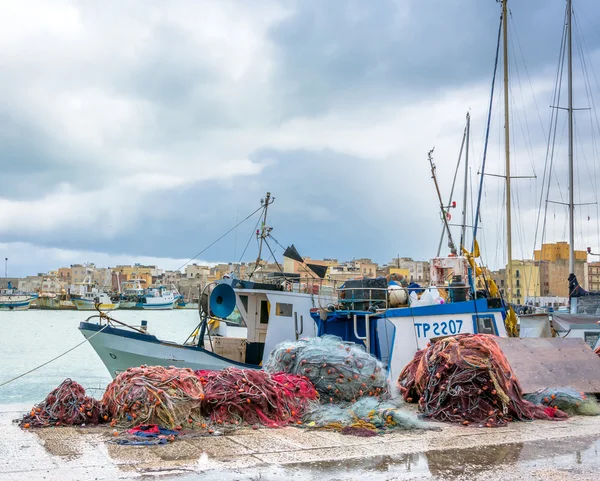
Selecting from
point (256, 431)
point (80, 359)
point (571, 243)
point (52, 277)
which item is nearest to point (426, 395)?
point (256, 431)

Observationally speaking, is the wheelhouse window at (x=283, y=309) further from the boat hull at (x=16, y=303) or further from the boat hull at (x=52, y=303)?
the boat hull at (x=52, y=303)

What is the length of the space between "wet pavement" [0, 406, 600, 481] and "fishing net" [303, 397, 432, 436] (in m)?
0.22

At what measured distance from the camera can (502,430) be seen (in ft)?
24.8

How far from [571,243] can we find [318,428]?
2090 centimetres

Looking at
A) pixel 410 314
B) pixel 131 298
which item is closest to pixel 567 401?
pixel 410 314

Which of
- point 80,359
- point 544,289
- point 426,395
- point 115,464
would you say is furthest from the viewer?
point 544,289

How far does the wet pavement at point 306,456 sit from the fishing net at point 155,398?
384 mm

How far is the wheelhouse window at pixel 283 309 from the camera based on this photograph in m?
14.8

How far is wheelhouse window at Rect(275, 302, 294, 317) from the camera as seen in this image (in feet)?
48.7

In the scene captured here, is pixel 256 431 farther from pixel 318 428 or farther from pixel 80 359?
pixel 80 359

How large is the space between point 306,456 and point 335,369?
3.06 meters

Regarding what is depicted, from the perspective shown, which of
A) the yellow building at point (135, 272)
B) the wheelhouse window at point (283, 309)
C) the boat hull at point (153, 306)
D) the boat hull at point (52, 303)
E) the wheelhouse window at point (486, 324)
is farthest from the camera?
the yellow building at point (135, 272)

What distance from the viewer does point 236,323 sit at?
16156 mm

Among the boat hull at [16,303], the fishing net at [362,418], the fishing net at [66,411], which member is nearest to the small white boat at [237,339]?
the fishing net at [66,411]
